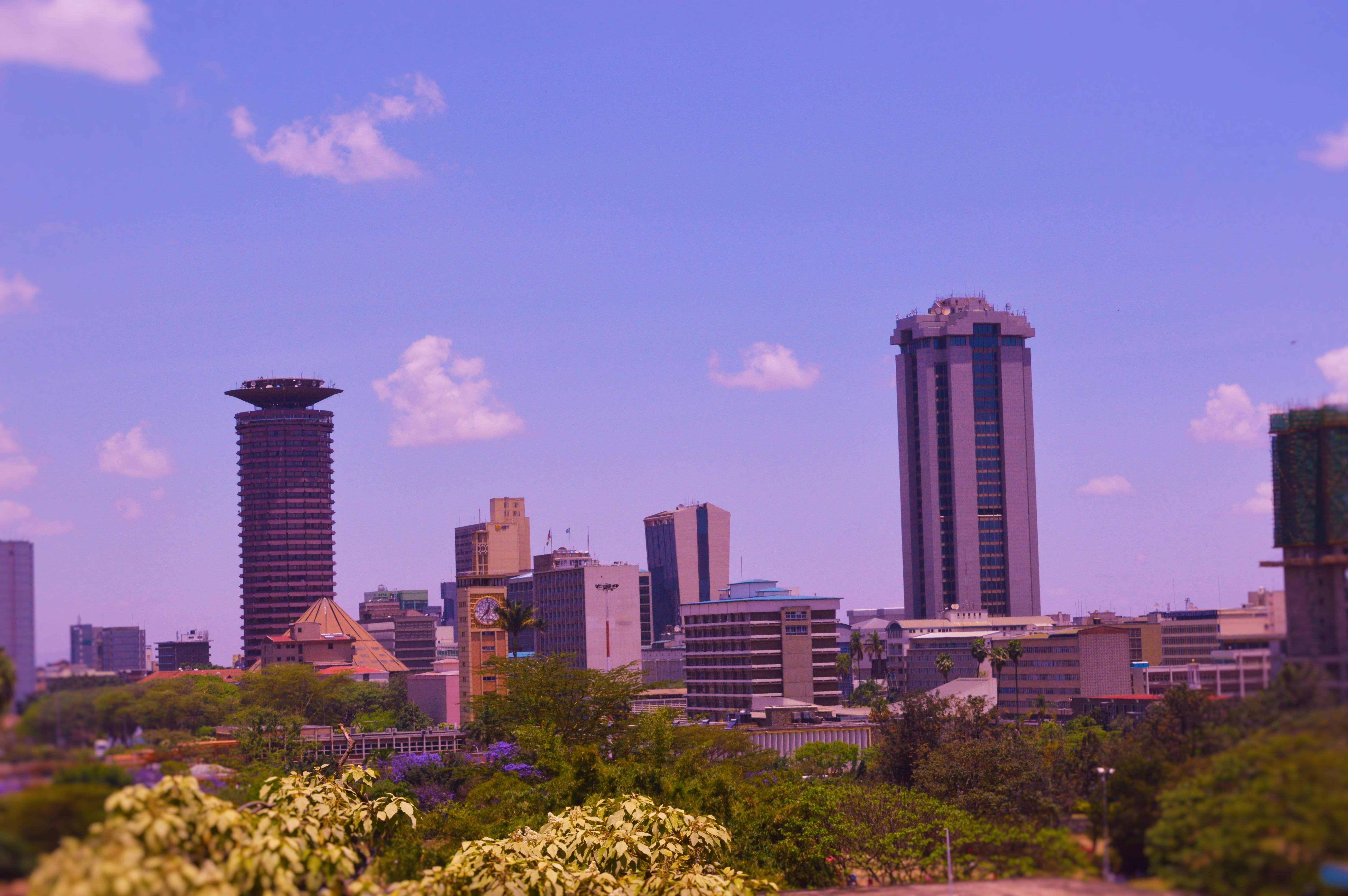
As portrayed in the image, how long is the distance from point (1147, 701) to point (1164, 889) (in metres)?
85.7

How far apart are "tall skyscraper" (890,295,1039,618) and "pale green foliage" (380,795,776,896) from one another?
14954 centimetres

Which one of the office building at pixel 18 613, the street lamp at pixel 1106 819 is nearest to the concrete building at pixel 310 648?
the office building at pixel 18 613

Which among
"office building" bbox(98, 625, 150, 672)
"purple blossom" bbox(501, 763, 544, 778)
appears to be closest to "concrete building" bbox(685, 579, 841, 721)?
"purple blossom" bbox(501, 763, 544, 778)

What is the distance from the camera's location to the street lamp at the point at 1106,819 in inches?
388

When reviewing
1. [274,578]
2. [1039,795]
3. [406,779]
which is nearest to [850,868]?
[1039,795]

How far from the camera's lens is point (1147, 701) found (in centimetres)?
8738

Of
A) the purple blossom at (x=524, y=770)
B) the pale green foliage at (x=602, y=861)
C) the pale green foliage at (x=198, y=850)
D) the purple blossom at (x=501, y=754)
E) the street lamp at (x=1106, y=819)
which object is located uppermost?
the pale green foliage at (x=198, y=850)

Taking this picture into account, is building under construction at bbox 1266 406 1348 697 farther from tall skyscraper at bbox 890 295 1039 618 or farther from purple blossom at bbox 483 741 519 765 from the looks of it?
tall skyscraper at bbox 890 295 1039 618

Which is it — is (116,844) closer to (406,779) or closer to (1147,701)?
(406,779)

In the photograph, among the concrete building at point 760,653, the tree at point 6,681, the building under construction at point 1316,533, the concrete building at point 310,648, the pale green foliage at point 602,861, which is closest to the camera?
the tree at point 6,681

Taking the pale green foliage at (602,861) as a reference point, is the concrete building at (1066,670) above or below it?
below

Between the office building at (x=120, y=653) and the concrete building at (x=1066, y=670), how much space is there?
96271 millimetres

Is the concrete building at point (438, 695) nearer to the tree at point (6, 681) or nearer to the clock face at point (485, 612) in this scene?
the clock face at point (485, 612)

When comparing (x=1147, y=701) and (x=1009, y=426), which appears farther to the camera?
(x=1009, y=426)
